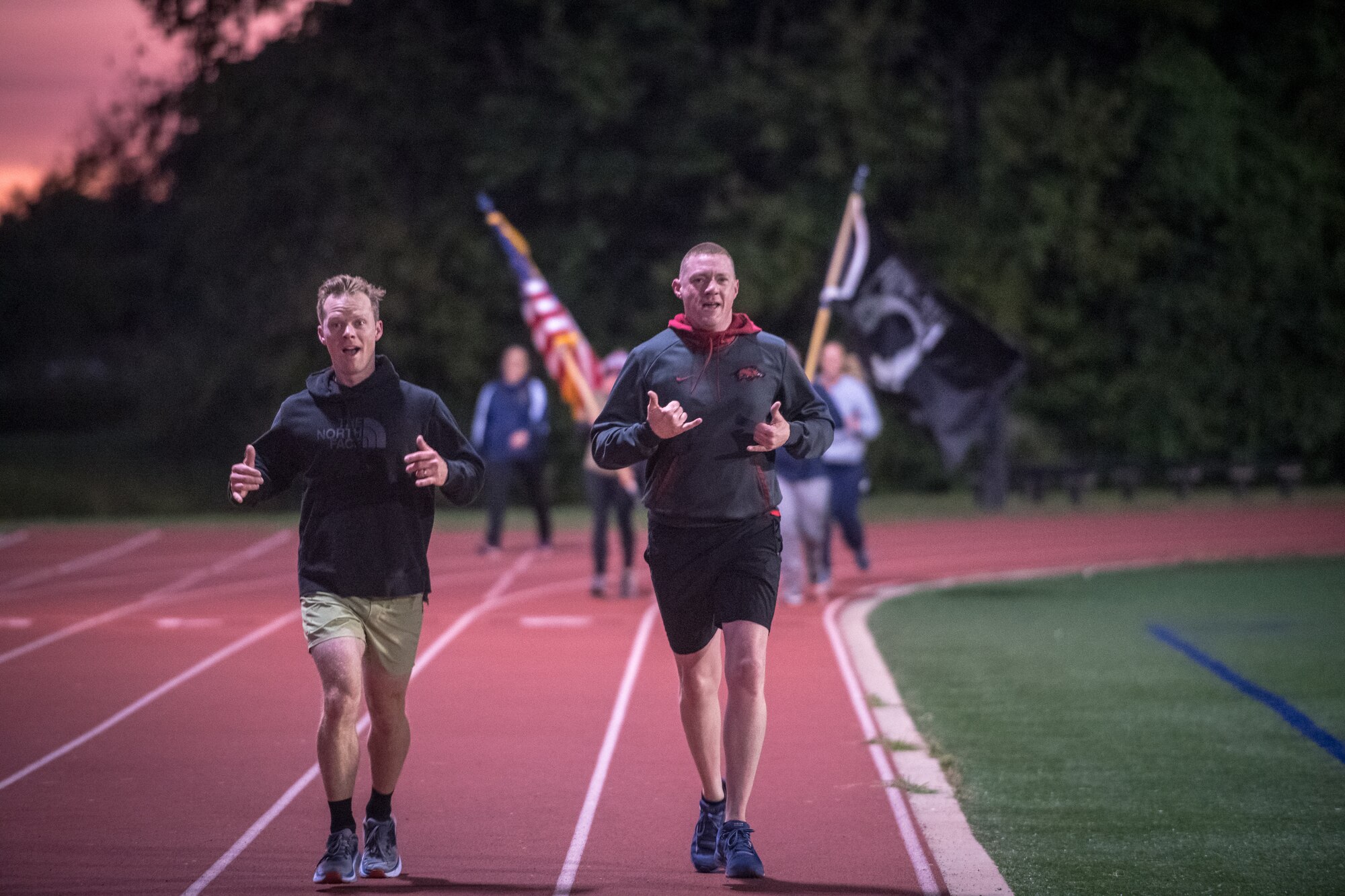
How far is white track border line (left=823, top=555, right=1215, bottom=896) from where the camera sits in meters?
5.79

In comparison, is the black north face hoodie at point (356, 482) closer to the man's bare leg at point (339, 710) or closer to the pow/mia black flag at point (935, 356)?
the man's bare leg at point (339, 710)

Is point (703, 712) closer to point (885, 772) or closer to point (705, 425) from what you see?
point (705, 425)

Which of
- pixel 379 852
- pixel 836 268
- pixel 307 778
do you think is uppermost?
pixel 836 268

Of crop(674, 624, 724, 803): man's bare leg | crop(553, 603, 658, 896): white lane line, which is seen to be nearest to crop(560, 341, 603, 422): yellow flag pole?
crop(553, 603, 658, 896): white lane line

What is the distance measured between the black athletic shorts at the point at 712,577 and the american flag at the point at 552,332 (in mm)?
9712

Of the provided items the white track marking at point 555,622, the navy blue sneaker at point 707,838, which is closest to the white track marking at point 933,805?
the navy blue sneaker at point 707,838

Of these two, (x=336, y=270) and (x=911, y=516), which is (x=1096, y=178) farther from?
(x=336, y=270)

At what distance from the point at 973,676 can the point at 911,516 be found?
49.4ft

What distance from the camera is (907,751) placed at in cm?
789

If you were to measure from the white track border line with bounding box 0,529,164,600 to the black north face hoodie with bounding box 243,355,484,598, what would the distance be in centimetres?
1026

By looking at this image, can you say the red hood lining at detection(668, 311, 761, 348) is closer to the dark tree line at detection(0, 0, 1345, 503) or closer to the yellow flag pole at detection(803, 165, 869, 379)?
the yellow flag pole at detection(803, 165, 869, 379)

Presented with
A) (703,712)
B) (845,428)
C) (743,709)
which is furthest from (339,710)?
(845,428)

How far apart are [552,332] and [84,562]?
19.5 feet

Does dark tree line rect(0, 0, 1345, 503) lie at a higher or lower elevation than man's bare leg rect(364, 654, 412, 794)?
higher
